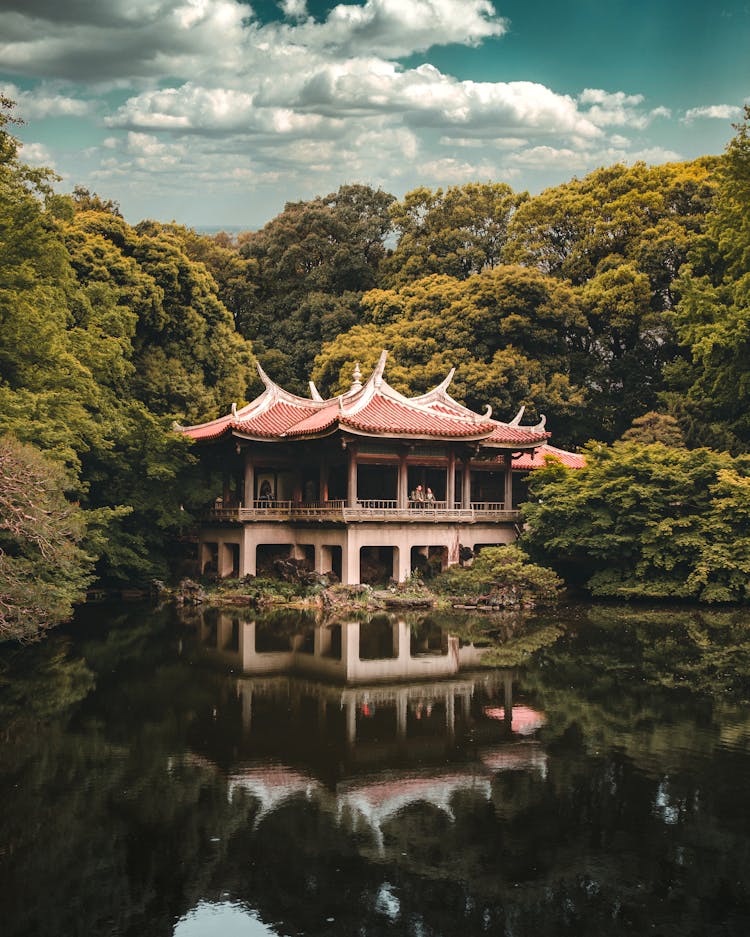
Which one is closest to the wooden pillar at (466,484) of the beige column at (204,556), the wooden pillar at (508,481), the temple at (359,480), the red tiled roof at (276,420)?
the temple at (359,480)

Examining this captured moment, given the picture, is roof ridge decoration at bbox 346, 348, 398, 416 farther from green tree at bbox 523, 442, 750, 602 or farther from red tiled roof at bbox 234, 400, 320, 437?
green tree at bbox 523, 442, 750, 602

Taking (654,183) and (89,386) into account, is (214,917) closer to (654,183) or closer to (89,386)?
(89,386)

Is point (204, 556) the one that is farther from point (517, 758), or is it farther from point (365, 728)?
point (517, 758)

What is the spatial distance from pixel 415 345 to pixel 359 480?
29.7ft

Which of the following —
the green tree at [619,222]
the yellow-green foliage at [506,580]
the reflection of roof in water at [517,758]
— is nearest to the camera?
the reflection of roof in water at [517,758]

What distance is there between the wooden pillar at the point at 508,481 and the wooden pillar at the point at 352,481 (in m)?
5.63

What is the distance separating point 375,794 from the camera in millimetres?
9664

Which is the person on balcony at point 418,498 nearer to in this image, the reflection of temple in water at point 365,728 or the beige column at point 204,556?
the beige column at point 204,556

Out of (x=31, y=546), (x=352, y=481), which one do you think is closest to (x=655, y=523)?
(x=352, y=481)

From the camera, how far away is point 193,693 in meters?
14.4

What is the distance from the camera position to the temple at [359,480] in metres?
27.3

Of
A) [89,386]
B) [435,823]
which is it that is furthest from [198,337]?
[435,823]

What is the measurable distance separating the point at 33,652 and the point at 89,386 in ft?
29.6

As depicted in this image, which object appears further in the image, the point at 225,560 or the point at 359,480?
the point at 359,480
